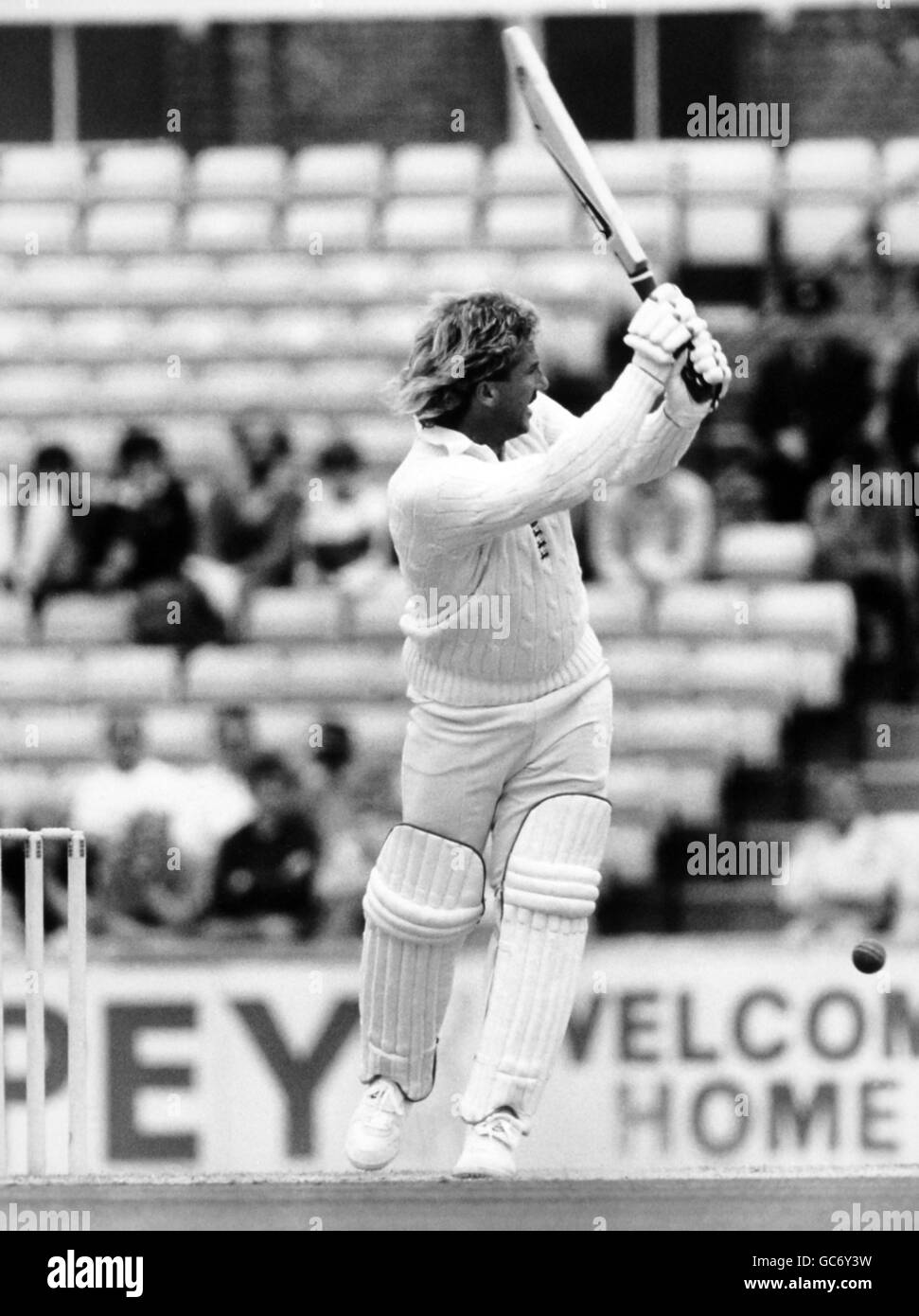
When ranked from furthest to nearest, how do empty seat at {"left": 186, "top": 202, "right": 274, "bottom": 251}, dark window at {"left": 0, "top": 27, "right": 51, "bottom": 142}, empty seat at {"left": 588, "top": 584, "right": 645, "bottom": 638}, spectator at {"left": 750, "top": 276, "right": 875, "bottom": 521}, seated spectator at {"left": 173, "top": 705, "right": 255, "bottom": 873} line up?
empty seat at {"left": 186, "top": 202, "right": 274, "bottom": 251}
dark window at {"left": 0, "top": 27, "right": 51, "bottom": 142}
spectator at {"left": 750, "top": 276, "right": 875, "bottom": 521}
empty seat at {"left": 588, "top": 584, "right": 645, "bottom": 638}
seated spectator at {"left": 173, "top": 705, "right": 255, "bottom": 873}

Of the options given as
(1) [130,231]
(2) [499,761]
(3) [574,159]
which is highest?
(1) [130,231]

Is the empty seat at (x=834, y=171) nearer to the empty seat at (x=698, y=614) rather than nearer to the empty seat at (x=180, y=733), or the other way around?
the empty seat at (x=698, y=614)

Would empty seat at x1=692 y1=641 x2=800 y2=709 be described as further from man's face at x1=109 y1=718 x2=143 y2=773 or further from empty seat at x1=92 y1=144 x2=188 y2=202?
empty seat at x1=92 y1=144 x2=188 y2=202

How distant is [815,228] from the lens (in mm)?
10094

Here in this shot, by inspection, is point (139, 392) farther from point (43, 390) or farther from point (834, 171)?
point (834, 171)

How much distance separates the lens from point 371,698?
9195 millimetres

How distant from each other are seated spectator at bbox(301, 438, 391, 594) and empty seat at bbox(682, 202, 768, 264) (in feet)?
5.28

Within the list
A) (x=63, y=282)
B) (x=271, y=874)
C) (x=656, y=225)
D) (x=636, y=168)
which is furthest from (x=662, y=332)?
(x=63, y=282)

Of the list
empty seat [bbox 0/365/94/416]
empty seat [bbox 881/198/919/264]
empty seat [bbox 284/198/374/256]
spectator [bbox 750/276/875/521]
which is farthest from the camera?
empty seat [bbox 284/198/374/256]

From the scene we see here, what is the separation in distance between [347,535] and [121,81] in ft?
8.14

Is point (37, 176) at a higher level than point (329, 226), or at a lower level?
higher

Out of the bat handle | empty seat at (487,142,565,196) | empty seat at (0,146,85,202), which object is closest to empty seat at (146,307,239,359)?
empty seat at (0,146,85,202)

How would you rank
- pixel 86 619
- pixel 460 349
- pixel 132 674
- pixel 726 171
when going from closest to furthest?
pixel 460 349
pixel 132 674
pixel 86 619
pixel 726 171

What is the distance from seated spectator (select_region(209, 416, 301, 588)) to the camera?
931cm
